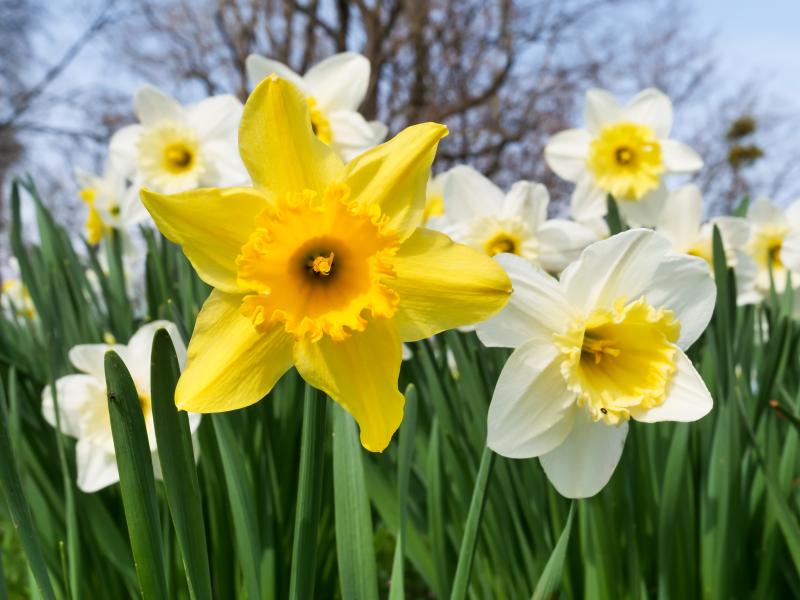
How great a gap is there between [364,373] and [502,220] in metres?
1.02

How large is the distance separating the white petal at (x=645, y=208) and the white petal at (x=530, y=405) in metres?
1.22

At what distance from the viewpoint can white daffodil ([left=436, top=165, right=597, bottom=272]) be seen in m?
1.52

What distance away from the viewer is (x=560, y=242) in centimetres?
151

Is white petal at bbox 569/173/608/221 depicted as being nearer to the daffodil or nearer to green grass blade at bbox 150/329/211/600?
the daffodil

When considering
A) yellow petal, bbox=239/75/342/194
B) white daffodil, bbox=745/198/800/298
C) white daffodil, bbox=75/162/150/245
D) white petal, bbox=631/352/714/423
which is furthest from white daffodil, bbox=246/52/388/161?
white daffodil, bbox=745/198/800/298

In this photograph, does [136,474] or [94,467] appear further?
[94,467]

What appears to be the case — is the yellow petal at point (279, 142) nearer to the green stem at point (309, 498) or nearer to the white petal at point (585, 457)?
the green stem at point (309, 498)

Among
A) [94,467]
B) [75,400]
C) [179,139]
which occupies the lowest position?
[94,467]

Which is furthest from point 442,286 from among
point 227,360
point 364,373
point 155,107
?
point 155,107

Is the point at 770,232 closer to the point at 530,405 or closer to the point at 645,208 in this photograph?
the point at 645,208

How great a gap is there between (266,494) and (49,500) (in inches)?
17.9

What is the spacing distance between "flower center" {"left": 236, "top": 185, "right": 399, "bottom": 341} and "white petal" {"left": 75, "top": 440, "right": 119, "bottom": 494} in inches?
23.7

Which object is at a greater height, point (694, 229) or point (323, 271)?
point (694, 229)

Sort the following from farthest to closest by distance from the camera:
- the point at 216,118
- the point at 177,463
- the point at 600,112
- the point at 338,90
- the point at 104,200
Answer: the point at 104,200 < the point at 600,112 < the point at 216,118 < the point at 338,90 < the point at 177,463
